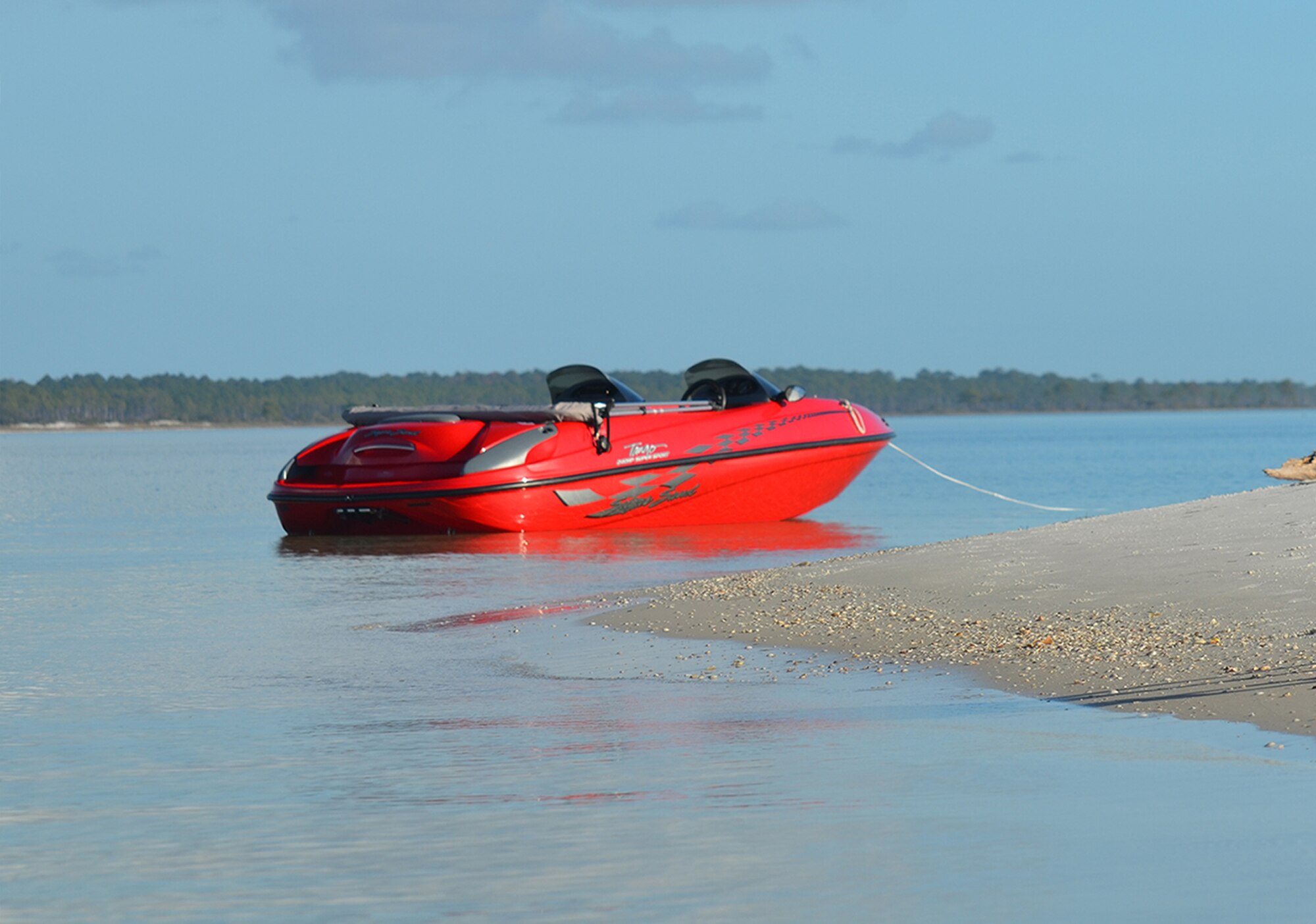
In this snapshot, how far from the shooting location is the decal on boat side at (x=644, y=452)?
18.7 meters

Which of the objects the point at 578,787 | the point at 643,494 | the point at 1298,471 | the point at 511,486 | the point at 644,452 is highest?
the point at 644,452

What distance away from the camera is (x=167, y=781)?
5.38 metres

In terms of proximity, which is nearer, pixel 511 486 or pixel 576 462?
pixel 511 486

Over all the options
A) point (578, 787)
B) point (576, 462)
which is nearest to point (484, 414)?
point (576, 462)

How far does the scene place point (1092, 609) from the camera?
8.45m

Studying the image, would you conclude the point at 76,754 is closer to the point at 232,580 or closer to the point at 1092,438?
the point at 232,580

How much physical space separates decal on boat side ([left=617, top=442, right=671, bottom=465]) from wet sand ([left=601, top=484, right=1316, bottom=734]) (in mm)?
6547

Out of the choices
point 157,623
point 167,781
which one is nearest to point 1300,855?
point 167,781

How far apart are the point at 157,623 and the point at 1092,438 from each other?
75189 mm

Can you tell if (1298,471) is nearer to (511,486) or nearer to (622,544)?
(622,544)

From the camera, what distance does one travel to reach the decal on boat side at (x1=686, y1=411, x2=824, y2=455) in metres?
19.4

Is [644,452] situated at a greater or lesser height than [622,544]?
greater

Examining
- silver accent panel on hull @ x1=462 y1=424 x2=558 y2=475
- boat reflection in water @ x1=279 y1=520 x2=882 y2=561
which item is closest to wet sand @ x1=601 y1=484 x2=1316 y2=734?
boat reflection in water @ x1=279 y1=520 x2=882 y2=561

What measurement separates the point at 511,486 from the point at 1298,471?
794 cm
